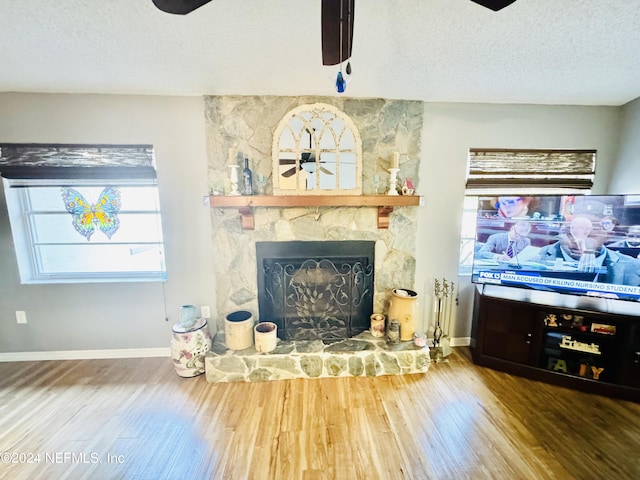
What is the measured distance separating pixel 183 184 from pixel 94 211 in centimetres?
93

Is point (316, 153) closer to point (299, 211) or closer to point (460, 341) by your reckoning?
point (299, 211)

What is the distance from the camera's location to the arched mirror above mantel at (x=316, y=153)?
7.34ft

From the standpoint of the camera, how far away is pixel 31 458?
152cm

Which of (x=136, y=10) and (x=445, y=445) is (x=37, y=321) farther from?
(x=445, y=445)

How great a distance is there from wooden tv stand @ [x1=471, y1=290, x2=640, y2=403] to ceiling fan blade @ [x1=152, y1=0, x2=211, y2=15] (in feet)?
8.67

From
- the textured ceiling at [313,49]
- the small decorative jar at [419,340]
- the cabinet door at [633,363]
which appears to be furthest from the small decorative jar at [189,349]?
the cabinet door at [633,363]

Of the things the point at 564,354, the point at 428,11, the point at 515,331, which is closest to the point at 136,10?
the point at 428,11

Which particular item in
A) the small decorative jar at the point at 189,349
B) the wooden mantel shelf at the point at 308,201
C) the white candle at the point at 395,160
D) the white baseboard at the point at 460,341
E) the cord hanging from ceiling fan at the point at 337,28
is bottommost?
the white baseboard at the point at 460,341

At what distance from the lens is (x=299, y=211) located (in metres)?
2.36

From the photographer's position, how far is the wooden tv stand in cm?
192

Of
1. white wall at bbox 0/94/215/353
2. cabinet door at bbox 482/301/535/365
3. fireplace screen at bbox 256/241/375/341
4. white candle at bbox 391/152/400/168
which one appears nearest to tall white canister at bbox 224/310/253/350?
fireplace screen at bbox 256/241/375/341

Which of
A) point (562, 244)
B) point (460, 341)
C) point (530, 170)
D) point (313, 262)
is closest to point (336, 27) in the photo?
point (313, 262)

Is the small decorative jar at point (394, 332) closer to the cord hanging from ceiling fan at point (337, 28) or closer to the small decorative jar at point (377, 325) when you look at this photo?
the small decorative jar at point (377, 325)

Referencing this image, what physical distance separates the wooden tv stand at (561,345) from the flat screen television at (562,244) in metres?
0.19
